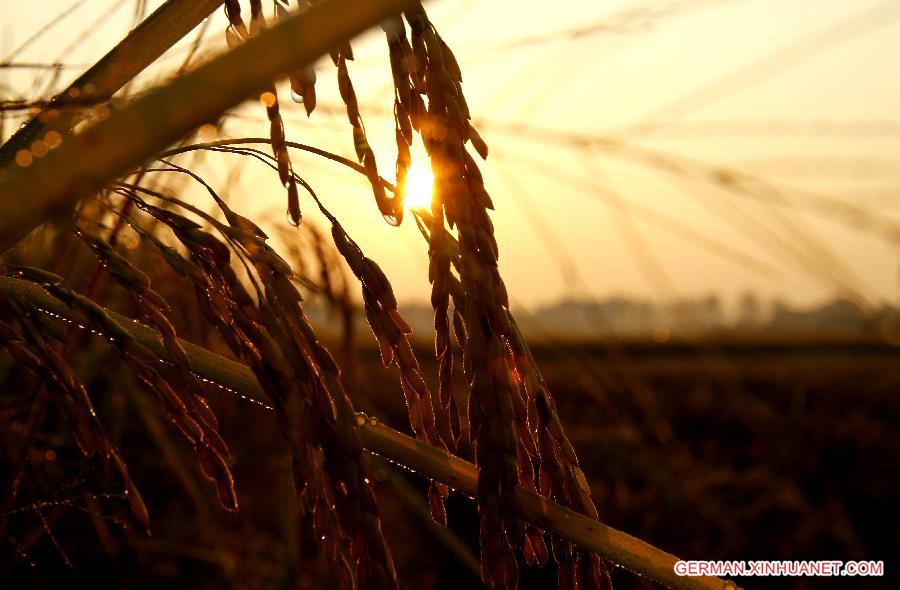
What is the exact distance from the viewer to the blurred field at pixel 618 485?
64.8 inches

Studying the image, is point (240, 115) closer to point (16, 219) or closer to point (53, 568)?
point (16, 219)

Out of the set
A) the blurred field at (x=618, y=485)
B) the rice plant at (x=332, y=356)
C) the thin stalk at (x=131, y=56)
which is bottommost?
the blurred field at (x=618, y=485)

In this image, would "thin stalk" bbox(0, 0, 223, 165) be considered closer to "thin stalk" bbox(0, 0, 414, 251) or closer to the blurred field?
the blurred field

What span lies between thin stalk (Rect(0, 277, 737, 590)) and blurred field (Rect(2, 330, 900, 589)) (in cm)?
22

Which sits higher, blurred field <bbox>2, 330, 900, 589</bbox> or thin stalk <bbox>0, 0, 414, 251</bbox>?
Answer: thin stalk <bbox>0, 0, 414, 251</bbox>

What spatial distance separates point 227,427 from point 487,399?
6.26 feet

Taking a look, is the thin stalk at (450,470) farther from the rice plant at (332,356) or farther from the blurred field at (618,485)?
the blurred field at (618,485)

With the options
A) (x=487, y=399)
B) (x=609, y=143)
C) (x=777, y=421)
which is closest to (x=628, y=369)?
(x=609, y=143)

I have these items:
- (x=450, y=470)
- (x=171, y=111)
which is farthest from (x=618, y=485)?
(x=171, y=111)

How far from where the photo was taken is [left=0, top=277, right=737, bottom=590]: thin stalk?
0.66 metres

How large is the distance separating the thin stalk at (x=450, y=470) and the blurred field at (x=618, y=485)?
0.72 ft

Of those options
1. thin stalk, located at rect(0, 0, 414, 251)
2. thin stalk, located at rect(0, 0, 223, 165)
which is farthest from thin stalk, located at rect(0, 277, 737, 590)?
thin stalk, located at rect(0, 0, 414, 251)

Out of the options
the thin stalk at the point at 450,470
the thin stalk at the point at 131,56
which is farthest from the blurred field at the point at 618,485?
the thin stalk at the point at 131,56

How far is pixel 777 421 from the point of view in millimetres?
4062
